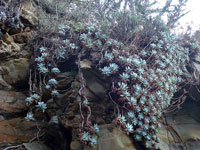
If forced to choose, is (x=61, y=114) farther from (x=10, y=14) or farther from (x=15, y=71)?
(x=10, y=14)

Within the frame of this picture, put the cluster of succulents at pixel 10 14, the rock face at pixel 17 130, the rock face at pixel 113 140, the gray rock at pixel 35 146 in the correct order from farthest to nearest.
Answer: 1. the cluster of succulents at pixel 10 14
2. the rock face at pixel 17 130
3. the gray rock at pixel 35 146
4. the rock face at pixel 113 140

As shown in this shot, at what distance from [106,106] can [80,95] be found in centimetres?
60

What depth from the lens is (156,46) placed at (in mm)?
3996

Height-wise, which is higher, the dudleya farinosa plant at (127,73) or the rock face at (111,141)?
the dudleya farinosa plant at (127,73)

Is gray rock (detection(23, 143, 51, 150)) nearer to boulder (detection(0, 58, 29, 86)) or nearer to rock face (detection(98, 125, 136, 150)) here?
rock face (detection(98, 125, 136, 150))

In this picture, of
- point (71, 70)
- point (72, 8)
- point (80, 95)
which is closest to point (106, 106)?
point (80, 95)

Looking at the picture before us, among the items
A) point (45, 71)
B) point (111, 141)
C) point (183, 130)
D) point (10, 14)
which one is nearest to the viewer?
point (111, 141)

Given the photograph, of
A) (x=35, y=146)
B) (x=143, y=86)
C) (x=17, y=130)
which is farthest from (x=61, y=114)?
(x=143, y=86)

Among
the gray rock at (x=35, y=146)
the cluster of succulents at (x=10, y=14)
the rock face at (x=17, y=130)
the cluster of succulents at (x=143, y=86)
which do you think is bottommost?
the gray rock at (x=35, y=146)

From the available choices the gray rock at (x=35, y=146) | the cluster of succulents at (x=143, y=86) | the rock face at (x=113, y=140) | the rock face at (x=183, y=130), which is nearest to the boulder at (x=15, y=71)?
the gray rock at (x=35, y=146)

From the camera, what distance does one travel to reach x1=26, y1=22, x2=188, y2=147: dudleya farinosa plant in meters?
2.79

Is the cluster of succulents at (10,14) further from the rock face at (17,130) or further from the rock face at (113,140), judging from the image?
the rock face at (113,140)

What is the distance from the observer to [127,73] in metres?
3.11

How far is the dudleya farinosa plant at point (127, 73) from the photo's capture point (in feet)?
9.17
